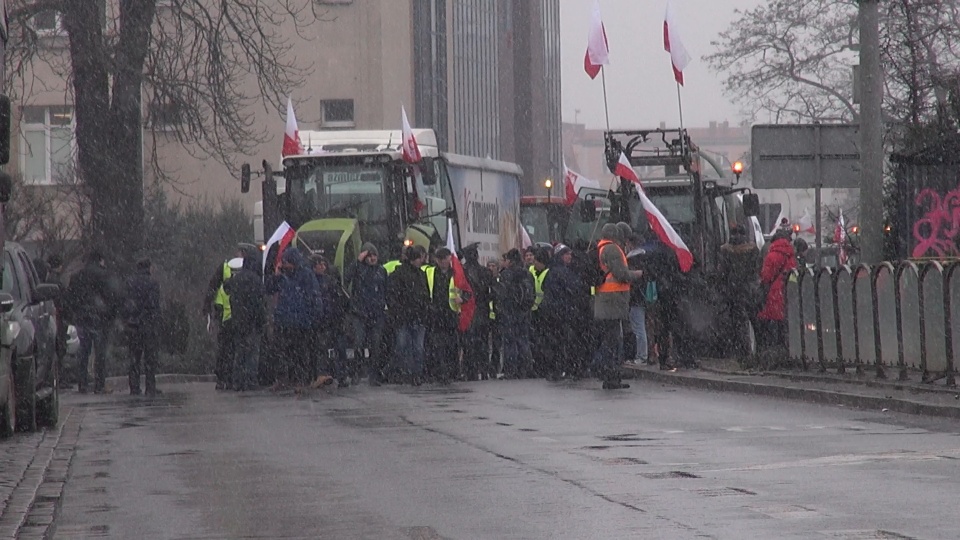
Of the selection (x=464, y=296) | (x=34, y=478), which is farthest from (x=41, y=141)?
(x=34, y=478)

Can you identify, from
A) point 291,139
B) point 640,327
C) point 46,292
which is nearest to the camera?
point 46,292

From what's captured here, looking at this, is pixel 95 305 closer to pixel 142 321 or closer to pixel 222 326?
pixel 142 321

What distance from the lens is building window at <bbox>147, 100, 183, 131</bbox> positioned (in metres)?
28.0

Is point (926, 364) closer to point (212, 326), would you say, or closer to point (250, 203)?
point (212, 326)

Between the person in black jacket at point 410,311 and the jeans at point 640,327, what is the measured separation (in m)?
2.96

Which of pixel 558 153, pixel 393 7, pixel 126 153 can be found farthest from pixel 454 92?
pixel 126 153

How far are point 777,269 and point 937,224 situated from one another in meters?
1.97

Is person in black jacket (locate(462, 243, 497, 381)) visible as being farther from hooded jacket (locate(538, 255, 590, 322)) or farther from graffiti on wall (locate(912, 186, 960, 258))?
graffiti on wall (locate(912, 186, 960, 258))

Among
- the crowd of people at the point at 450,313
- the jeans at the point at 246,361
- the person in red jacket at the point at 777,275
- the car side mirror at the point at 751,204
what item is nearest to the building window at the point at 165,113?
the crowd of people at the point at 450,313

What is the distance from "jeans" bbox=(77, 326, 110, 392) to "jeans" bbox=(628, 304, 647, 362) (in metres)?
6.88

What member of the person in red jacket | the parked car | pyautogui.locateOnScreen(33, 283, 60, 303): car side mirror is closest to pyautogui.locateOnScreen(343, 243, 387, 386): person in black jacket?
the person in red jacket

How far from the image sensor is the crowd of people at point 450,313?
22453mm

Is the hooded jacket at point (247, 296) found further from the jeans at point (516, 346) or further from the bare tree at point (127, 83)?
the bare tree at point (127, 83)

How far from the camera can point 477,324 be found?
82.6ft
